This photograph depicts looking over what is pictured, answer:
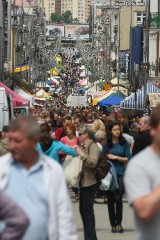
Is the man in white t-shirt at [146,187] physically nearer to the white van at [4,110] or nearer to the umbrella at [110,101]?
the white van at [4,110]

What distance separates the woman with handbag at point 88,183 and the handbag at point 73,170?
0.07 m

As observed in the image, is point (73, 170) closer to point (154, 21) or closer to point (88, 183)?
Result: point (88, 183)

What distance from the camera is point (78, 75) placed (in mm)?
188875

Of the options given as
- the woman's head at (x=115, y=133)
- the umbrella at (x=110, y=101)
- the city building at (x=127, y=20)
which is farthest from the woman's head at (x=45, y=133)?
the city building at (x=127, y=20)

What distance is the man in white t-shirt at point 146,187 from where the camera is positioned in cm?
573

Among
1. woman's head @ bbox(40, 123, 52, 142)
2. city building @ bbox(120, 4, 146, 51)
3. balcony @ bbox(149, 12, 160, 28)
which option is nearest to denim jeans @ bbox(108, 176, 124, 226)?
woman's head @ bbox(40, 123, 52, 142)

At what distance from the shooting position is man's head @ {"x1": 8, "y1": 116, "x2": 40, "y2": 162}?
6.22 metres

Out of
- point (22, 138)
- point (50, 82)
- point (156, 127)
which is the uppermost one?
point (156, 127)

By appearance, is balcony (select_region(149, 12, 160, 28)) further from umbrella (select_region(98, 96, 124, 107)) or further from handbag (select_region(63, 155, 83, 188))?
handbag (select_region(63, 155, 83, 188))

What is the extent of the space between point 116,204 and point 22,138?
311 inches

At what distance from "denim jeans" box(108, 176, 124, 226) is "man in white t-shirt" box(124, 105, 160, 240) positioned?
7.81 m

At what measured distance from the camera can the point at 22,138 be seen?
20.4 ft

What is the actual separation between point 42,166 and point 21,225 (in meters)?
0.74

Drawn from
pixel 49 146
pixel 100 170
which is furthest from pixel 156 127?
pixel 100 170
